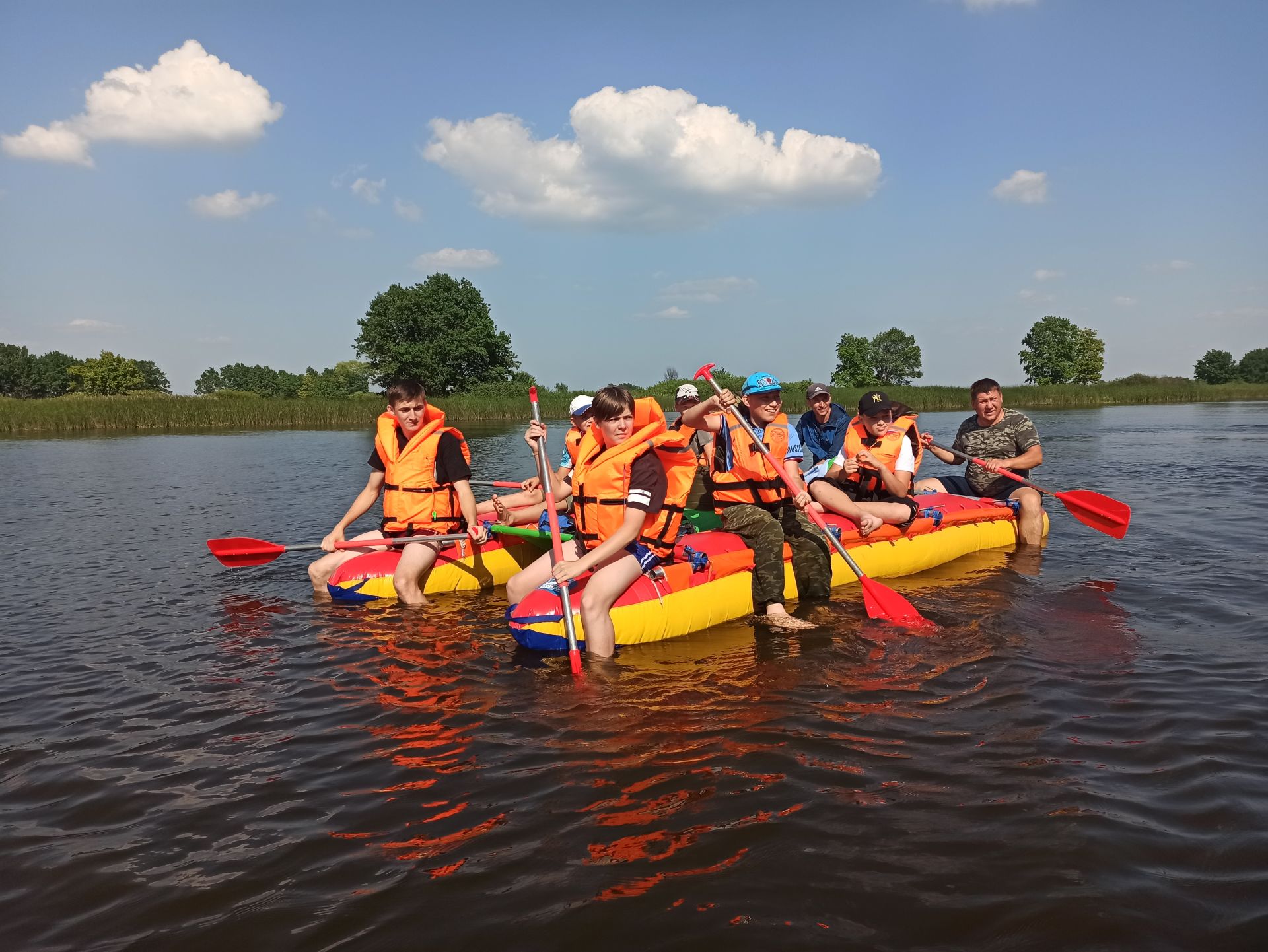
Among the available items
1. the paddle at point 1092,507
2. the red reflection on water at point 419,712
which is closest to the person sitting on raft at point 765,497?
the red reflection on water at point 419,712

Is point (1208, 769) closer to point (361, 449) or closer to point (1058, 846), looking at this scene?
point (1058, 846)

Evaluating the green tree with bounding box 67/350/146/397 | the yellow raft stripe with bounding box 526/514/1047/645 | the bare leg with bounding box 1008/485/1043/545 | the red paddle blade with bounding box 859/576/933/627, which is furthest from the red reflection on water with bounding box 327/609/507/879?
the green tree with bounding box 67/350/146/397

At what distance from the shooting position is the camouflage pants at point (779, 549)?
5.95m

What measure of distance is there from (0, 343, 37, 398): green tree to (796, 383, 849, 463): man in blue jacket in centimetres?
10876

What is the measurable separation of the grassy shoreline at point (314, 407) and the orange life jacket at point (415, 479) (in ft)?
92.3

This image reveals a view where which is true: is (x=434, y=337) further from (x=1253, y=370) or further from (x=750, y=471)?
(x=1253, y=370)

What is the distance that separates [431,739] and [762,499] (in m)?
3.26

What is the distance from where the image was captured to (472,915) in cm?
264

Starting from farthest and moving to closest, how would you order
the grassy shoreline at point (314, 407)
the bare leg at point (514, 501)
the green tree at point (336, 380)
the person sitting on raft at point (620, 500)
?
the green tree at point (336, 380)
the grassy shoreline at point (314, 407)
the bare leg at point (514, 501)
the person sitting on raft at point (620, 500)

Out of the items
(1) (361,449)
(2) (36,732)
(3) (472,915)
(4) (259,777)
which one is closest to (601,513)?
(4) (259,777)

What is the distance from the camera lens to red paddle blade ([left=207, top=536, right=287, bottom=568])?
7.22 m

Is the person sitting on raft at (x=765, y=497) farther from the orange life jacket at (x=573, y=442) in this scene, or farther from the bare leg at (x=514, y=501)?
the bare leg at (x=514, y=501)

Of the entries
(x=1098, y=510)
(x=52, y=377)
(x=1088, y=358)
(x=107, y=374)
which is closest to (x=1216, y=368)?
(x=1088, y=358)

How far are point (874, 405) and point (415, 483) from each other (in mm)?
4028
